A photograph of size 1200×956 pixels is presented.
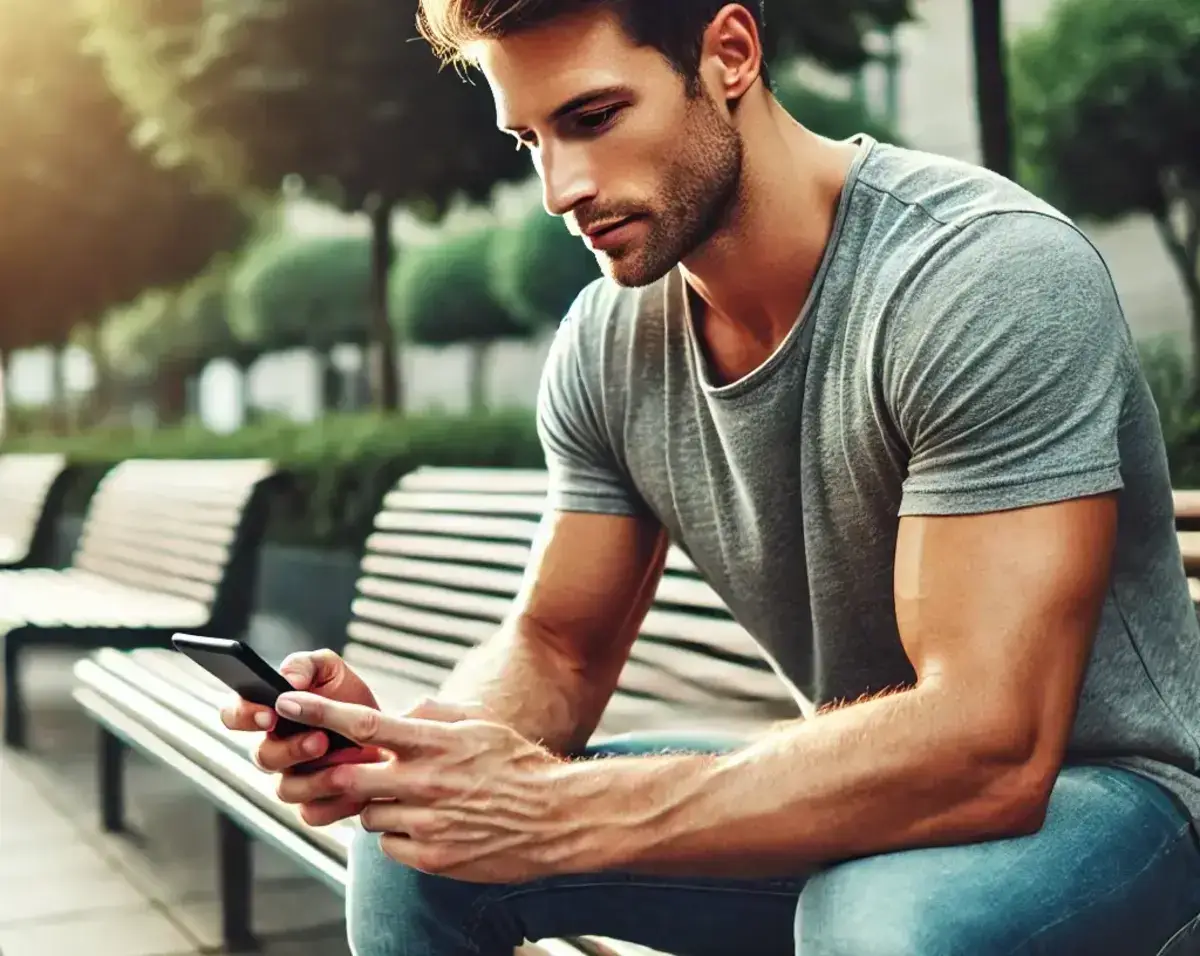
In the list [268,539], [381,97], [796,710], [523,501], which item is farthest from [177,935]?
[381,97]

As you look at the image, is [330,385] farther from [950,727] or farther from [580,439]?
[950,727]

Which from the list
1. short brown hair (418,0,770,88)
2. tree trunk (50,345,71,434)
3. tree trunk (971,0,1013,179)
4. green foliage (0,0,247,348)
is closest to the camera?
short brown hair (418,0,770,88)

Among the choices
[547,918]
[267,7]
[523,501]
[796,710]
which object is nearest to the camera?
[547,918]

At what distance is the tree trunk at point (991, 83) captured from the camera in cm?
553

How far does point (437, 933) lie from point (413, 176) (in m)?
7.94

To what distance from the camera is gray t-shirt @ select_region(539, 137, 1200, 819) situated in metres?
→ 1.71

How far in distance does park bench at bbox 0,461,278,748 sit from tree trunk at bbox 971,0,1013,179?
8.69ft

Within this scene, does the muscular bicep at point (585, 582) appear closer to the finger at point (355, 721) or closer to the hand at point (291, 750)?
the hand at point (291, 750)

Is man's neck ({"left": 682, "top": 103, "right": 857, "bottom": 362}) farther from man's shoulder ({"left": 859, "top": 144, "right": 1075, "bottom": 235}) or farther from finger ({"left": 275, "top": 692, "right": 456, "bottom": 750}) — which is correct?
finger ({"left": 275, "top": 692, "right": 456, "bottom": 750})

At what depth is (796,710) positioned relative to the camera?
2.92 meters

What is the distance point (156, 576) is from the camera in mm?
5711

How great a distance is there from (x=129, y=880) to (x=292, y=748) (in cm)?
274

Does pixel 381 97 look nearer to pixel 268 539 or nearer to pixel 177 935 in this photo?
pixel 268 539

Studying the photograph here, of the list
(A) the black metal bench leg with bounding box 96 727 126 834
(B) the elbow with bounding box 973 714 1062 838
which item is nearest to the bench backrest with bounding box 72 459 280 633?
(A) the black metal bench leg with bounding box 96 727 126 834
